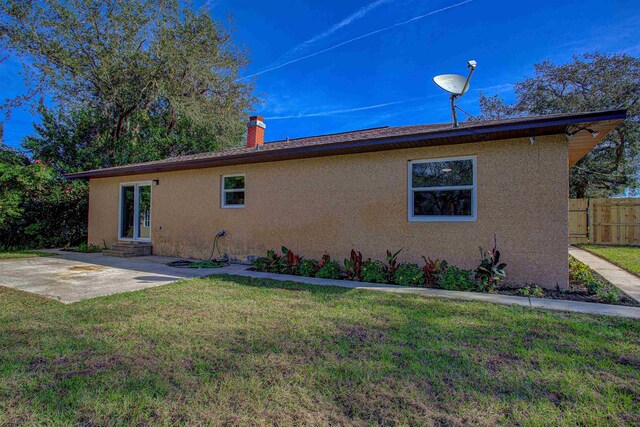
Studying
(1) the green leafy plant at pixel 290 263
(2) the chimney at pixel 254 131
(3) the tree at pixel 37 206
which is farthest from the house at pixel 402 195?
(3) the tree at pixel 37 206

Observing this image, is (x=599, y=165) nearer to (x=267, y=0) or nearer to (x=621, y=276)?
(x=621, y=276)

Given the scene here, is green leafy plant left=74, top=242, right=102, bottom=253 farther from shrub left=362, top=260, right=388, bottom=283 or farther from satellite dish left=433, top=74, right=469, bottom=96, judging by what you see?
satellite dish left=433, top=74, right=469, bottom=96

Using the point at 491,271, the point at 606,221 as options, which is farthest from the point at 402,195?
the point at 606,221

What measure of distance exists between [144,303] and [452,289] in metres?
4.89

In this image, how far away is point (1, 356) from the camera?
9.67 feet

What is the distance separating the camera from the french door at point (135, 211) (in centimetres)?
1134

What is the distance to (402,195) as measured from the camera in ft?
22.5

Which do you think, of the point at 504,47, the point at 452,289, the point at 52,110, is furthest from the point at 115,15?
the point at 452,289

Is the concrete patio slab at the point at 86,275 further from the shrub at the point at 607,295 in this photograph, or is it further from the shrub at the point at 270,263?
the shrub at the point at 607,295

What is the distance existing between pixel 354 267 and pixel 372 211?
1259 millimetres

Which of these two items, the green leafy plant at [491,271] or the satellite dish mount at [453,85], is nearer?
the green leafy plant at [491,271]

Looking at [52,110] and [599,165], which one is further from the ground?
[52,110]

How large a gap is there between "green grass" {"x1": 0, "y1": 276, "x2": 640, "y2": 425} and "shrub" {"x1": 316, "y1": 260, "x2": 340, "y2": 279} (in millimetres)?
2283

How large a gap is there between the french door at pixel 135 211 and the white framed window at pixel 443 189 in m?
8.75
